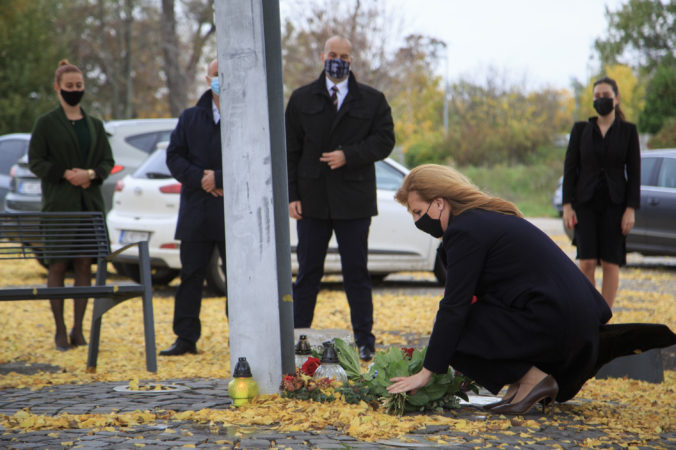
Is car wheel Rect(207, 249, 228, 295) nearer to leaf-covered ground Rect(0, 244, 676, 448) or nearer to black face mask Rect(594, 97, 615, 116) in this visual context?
leaf-covered ground Rect(0, 244, 676, 448)

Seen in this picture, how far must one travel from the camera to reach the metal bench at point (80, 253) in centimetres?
518

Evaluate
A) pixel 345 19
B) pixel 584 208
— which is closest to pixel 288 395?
pixel 584 208

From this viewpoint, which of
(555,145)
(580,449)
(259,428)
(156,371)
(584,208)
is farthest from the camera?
(555,145)

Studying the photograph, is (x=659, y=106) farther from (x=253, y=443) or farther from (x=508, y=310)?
(x=253, y=443)

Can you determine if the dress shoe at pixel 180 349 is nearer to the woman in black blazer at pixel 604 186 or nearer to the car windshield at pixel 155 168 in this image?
the woman in black blazer at pixel 604 186

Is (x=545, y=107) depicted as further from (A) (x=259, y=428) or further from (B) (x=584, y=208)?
(A) (x=259, y=428)

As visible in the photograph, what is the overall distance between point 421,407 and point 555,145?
40227 millimetres

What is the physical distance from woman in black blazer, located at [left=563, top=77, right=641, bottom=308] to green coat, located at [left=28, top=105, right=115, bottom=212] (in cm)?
363

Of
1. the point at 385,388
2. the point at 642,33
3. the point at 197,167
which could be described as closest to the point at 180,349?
the point at 197,167

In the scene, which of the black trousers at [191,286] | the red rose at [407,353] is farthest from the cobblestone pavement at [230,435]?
the black trousers at [191,286]

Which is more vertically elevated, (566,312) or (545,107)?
(545,107)

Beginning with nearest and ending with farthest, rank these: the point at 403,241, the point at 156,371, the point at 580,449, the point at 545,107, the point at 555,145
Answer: the point at 580,449
the point at 156,371
the point at 403,241
the point at 555,145
the point at 545,107

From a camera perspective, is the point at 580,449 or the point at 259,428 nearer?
the point at 580,449

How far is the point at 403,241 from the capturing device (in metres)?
9.81
